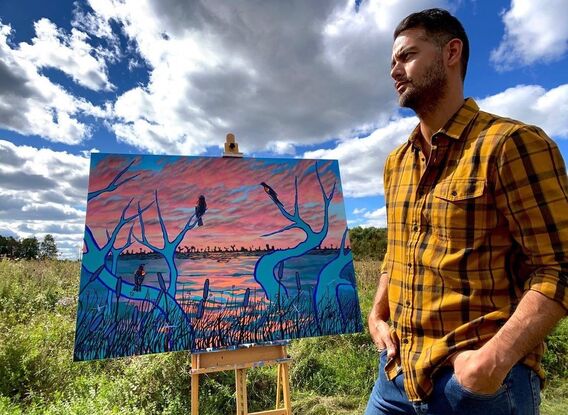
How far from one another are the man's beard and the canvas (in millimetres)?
1542

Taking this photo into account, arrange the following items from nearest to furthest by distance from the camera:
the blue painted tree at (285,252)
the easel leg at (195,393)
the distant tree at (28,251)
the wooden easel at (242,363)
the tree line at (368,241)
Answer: the easel leg at (195,393), the wooden easel at (242,363), the blue painted tree at (285,252), the distant tree at (28,251), the tree line at (368,241)

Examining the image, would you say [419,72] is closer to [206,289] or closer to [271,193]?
[271,193]

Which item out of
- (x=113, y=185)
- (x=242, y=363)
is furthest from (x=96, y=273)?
(x=242, y=363)

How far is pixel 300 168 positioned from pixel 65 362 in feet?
8.34

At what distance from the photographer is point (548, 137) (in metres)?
0.99

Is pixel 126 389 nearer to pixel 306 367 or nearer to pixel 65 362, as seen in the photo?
pixel 65 362

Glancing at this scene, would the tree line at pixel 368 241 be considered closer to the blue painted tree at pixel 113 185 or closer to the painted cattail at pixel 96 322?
the blue painted tree at pixel 113 185

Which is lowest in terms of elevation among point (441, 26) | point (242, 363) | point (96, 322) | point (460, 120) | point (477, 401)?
point (242, 363)

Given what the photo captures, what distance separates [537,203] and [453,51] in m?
0.55

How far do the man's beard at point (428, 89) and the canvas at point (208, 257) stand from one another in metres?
1.54

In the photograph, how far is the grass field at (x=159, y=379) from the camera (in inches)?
108

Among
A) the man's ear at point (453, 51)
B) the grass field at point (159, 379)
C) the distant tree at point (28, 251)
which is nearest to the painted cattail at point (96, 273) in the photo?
the grass field at point (159, 379)

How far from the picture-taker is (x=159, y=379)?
9.82 ft

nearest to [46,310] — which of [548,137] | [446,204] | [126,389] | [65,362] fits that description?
[65,362]
